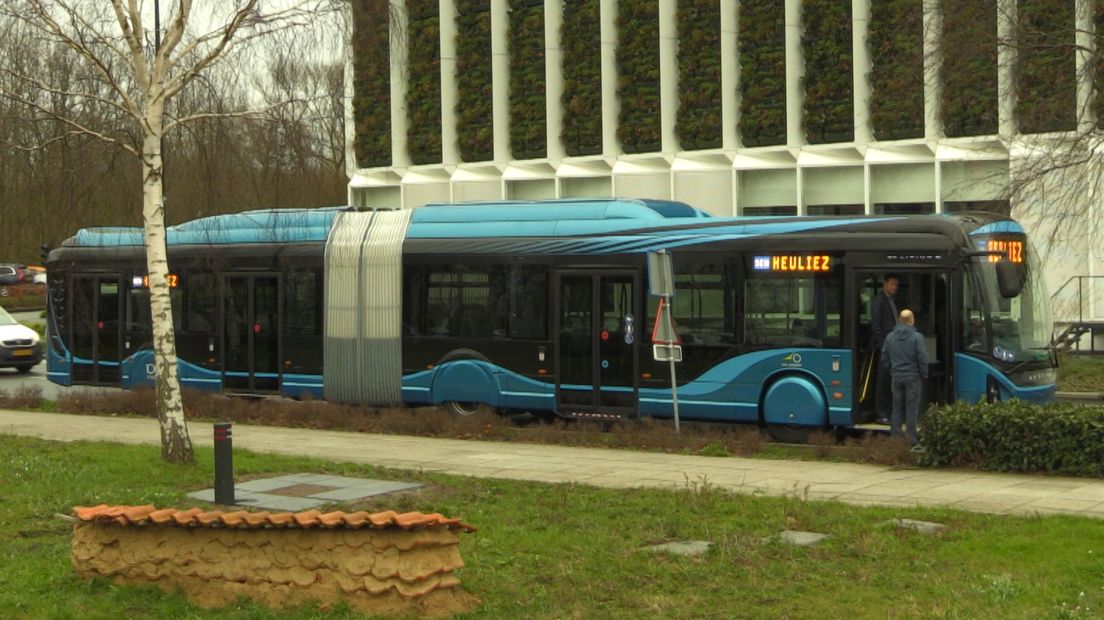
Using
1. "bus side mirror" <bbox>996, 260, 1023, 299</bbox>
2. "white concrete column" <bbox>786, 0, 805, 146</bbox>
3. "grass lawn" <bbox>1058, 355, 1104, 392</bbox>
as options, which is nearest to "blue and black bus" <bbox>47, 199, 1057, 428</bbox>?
"bus side mirror" <bbox>996, 260, 1023, 299</bbox>

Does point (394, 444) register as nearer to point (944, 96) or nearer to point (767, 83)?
point (944, 96)

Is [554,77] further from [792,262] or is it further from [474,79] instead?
[792,262]

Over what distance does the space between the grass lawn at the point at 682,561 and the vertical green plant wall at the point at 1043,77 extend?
9.90 meters

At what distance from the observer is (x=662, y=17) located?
137ft

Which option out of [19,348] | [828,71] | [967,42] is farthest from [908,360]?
[19,348]

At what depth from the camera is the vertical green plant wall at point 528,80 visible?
44.8m

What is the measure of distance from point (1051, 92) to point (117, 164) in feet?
44.1

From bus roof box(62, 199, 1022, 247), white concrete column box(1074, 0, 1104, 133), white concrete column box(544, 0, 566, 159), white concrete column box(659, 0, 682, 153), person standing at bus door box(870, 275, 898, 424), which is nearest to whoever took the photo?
person standing at bus door box(870, 275, 898, 424)

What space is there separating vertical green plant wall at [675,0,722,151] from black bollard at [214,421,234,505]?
30.0m

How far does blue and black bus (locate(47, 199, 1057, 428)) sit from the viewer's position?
19.0m

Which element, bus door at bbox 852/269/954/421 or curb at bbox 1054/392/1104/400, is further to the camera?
curb at bbox 1054/392/1104/400

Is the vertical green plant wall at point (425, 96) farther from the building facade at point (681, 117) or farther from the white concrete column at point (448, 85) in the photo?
the white concrete column at point (448, 85)

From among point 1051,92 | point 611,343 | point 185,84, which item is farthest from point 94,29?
point 1051,92

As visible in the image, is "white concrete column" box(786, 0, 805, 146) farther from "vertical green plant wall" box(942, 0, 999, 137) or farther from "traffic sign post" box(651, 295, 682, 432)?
"traffic sign post" box(651, 295, 682, 432)
